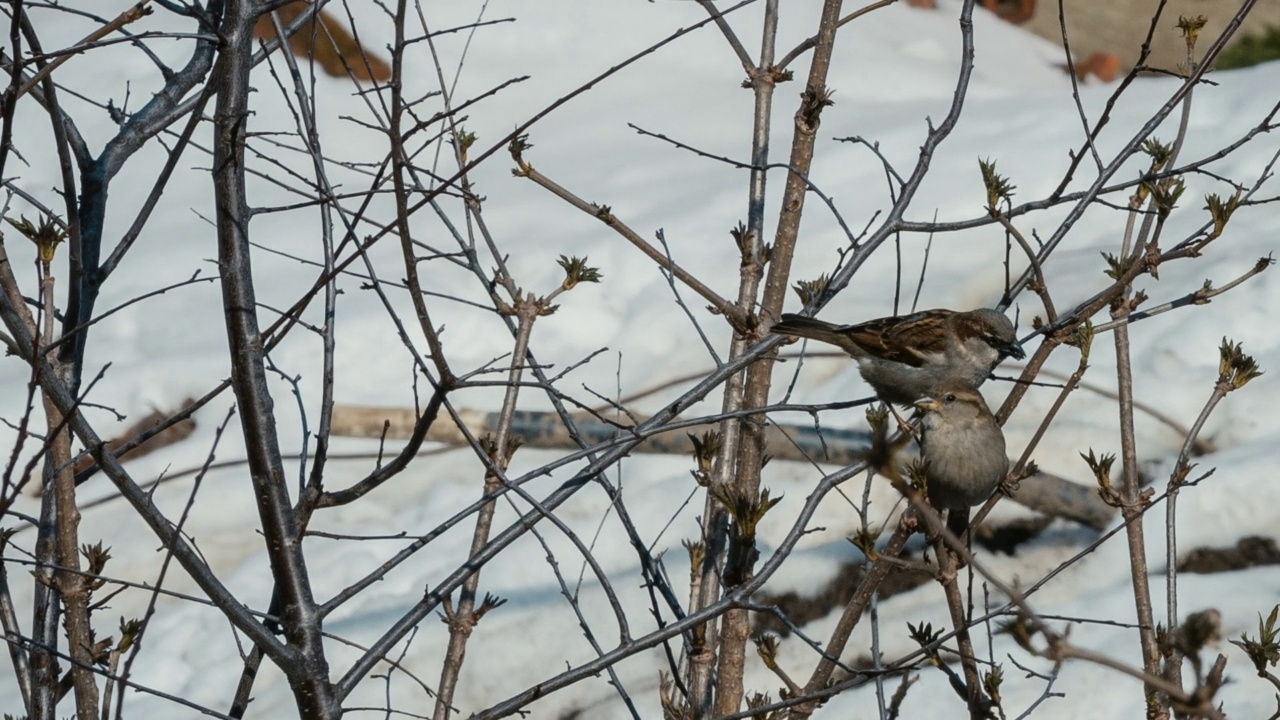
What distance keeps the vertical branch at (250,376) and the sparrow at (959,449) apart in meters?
1.09

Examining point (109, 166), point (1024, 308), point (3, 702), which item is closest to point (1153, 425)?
point (1024, 308)

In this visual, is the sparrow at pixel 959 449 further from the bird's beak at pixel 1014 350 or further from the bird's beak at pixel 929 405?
the bird's beak at pixel 1014 350

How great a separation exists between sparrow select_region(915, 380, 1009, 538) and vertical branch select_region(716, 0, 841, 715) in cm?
33

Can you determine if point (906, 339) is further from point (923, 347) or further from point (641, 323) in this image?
point (641, 323)

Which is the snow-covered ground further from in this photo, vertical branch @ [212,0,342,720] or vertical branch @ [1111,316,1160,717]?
vertical branch @ [1111,316,1160,717]

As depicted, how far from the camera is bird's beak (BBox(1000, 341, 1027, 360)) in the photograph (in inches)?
119

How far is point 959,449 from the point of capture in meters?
2.25

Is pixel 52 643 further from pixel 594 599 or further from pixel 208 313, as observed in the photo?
pixel 208 313

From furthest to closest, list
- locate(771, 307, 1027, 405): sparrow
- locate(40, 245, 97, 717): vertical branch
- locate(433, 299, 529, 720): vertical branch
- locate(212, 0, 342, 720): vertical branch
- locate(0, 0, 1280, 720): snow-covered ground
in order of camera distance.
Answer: locate(0, 0, 1280, 720): snow-covered ground < locate(771, 307, 1027, 405): sparrow < locate(433, 299, 529, 720): vertical branch < locate(40, 245, 97, 717): vertical branch < locate(212, 0, 342, 720): vertical branch

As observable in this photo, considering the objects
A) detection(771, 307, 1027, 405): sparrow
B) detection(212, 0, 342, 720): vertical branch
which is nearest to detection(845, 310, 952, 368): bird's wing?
detection(771, 307, 1027, 405): sparrow

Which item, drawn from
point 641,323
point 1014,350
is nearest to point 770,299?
point 1014,350

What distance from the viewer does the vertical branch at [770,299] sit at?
7.80ft

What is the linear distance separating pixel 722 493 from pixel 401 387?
4552 mm

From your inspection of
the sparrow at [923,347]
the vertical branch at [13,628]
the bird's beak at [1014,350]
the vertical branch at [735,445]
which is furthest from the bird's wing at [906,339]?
the vertical branch at [13,628]
